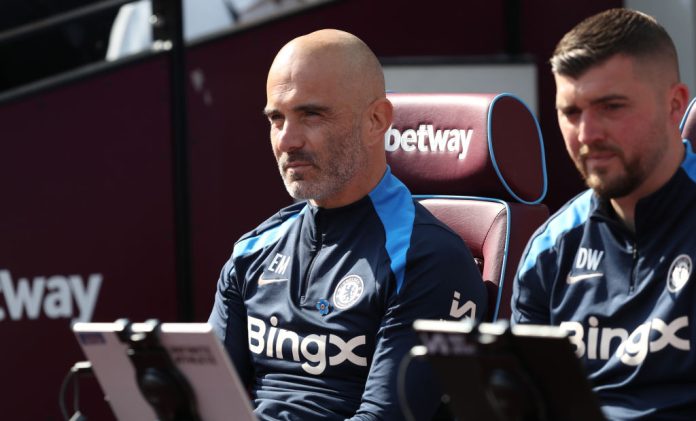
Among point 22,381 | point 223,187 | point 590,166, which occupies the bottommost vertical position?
point 22,381

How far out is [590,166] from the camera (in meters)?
2.58

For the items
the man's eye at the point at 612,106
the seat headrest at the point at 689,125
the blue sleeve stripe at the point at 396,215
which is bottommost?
the blue sleeve stripe at the point at 396,215

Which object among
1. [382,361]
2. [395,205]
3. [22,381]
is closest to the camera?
[382,361]

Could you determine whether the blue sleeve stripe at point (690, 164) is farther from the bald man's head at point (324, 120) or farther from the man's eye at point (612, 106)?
the bald man's head at point (324, 120)

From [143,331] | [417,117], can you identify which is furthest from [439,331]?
[417,117]

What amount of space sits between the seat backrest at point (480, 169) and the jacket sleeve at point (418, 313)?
8.6 inches

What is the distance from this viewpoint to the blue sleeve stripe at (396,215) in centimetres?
305

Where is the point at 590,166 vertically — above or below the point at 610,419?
above

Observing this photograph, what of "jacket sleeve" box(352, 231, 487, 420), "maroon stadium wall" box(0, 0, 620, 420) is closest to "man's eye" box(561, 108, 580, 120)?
"jacket sleeve" box(352, 231, 487, 420)

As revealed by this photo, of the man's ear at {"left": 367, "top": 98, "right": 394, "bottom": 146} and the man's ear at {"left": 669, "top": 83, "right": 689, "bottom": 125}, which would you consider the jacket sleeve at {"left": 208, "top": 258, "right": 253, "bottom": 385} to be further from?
the man's ear at {"left": 669, "top": 83, "right": 689, "bottom": 125}

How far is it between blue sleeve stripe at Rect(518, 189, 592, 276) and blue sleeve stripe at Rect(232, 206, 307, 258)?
2.32 ft

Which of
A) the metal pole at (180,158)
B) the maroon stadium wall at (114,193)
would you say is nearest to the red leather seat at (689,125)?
the maroon stadium wall at (114,193)

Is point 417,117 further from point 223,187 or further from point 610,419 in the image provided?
point 223,187

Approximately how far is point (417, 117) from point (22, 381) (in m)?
2.16
